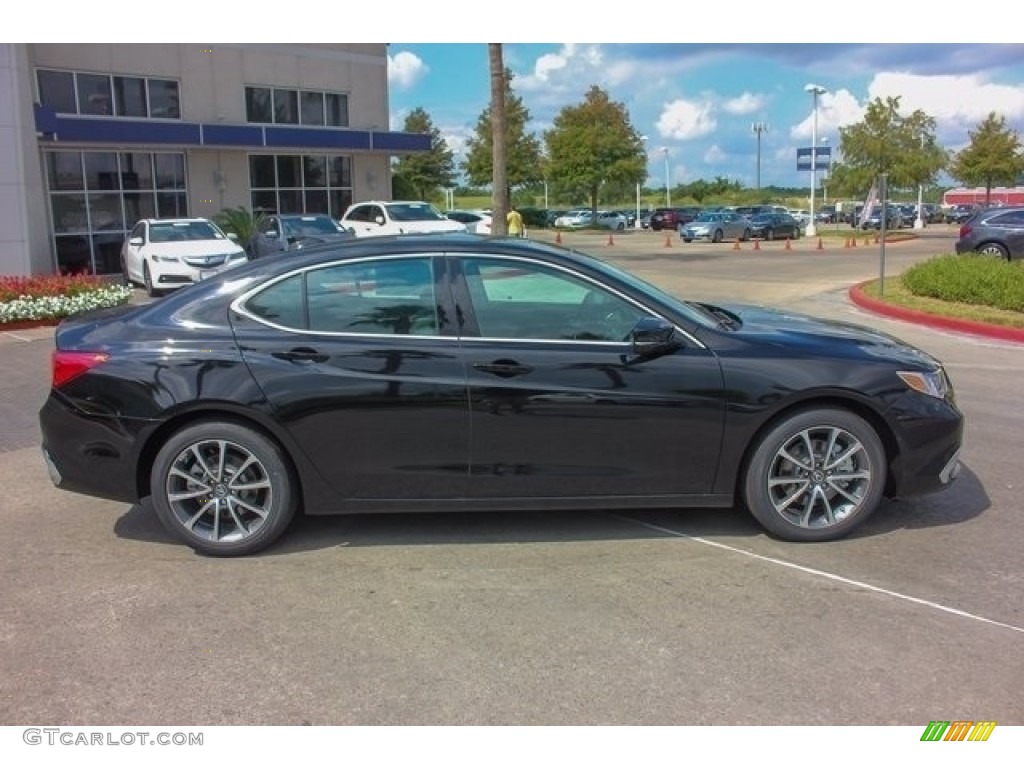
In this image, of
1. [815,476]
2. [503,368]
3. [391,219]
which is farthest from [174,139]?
[815,476]

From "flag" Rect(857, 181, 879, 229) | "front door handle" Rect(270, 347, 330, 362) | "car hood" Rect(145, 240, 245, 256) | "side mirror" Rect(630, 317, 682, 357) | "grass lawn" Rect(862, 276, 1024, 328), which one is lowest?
"grass lawn" Rect(862, 276, 1024, 328)

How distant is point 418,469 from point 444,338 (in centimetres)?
66

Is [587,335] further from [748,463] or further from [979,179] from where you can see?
[979,179]

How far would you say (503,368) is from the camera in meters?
4.39

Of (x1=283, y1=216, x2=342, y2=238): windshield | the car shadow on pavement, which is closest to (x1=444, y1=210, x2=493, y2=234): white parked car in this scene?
(x1=283, y1=216, x2=342, y2=238): windshield

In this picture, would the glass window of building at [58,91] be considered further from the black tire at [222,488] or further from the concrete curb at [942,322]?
the black tire at [222,488]

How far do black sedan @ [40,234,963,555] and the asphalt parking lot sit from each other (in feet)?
0.93

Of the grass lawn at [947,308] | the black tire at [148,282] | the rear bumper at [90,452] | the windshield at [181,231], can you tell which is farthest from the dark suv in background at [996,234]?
the rear bumper at [90,452]

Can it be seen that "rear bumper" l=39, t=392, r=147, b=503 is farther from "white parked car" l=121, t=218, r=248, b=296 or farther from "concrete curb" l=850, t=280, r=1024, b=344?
"white parked car" l=121, t=218, r=248, b=296

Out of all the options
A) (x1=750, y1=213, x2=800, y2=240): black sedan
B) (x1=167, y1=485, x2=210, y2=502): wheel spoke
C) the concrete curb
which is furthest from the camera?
(x1=750, y1=213, x2=800, y2=240): black sedan

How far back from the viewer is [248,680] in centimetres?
338

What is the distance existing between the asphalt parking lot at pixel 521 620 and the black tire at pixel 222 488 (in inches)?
5.3

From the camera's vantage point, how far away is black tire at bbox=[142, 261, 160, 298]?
58.2ft

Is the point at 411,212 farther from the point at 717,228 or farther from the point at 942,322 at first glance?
the point at 717,228
